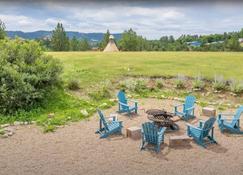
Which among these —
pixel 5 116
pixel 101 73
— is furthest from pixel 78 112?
pixel 101 73

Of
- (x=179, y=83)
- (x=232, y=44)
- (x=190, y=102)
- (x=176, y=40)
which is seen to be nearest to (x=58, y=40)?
(x=176, y=40)

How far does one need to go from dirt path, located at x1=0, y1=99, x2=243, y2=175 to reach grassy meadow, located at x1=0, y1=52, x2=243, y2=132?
112cm

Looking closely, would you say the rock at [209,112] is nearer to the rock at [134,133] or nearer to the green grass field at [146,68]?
the rock at [134,133]

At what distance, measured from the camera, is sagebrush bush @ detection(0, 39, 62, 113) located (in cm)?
1053

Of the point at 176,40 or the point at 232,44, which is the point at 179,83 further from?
the point at 176,40

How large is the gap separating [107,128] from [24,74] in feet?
14.9

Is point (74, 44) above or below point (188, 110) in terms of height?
above

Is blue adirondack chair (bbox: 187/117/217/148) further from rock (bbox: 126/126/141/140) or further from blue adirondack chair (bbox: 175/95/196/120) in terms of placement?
blue adirondack chair (bbox: 175/95/196/120)

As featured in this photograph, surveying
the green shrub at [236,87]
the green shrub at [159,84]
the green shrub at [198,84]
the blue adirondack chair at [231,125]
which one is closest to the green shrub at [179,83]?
the green shrub at [198,84]

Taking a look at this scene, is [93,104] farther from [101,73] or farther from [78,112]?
[101,73]

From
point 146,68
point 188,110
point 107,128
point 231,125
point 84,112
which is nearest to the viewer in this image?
point 107,128

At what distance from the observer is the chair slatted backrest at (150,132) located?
7367 millimetres

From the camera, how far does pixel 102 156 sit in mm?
7035

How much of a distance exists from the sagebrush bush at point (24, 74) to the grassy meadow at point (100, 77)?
493 mm
